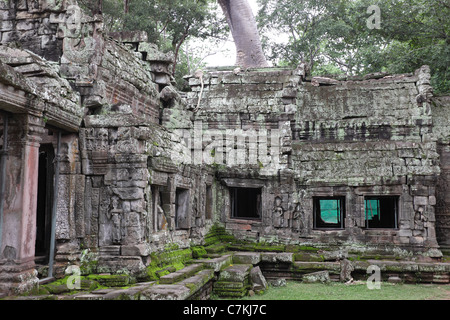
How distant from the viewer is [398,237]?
492 inches

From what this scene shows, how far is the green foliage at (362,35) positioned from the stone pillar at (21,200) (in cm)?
1563

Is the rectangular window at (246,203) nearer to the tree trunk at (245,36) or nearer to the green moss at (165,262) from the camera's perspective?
the green moss at (165,262)

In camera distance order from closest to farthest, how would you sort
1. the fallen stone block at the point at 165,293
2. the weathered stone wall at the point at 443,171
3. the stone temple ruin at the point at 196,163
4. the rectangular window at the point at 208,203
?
the fallen stone block at the point at 165,293 < the stone temple ruin at the point at 196,163 < the rectangular window at the point at 208,203 < the weathered stone wall at the point at 443,171

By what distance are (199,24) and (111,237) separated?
1723cm

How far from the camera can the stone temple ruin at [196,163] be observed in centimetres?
709

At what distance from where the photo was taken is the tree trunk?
21.7 m

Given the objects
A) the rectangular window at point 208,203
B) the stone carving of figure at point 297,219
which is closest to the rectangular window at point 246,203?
the rectangular window at point 208,203

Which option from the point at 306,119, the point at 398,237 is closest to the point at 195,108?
the point at 306,119

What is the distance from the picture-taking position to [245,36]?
21.8 metres

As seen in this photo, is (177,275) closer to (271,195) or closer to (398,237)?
(271,195)

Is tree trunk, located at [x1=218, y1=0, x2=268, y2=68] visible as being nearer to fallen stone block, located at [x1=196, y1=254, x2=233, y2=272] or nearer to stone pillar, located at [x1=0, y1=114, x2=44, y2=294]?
fallen stone block, located at [x1=196, y1=254, x2=233, y2=272]

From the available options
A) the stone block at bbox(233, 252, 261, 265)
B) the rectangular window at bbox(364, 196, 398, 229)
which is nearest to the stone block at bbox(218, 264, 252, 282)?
the stone block at bbox(233, 252, 261, 265)

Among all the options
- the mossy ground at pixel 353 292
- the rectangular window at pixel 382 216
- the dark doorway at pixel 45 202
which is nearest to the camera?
the dark doorway at pixel 45 202

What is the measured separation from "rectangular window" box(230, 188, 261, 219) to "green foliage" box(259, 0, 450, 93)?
8.48 m
